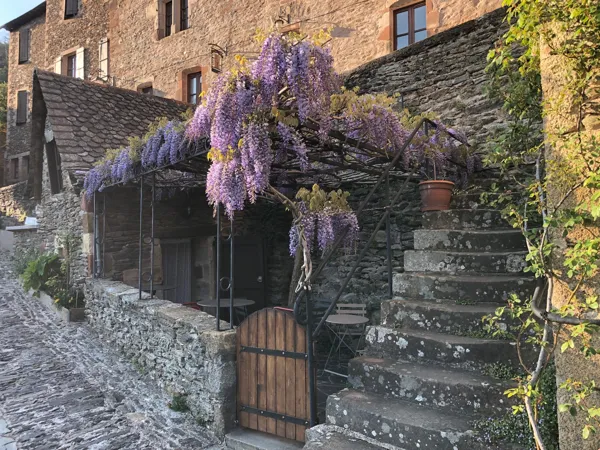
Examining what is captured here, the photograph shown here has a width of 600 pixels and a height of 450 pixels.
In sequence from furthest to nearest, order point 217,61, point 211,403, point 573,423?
point 217,61, point 211,403, point 573,423

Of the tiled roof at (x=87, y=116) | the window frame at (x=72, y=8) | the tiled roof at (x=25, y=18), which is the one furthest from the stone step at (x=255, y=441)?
the tiled roof at (x=25, y=18)

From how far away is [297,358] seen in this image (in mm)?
2941

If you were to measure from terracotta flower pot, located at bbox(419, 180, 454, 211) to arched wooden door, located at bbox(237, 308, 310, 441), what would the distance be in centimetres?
183

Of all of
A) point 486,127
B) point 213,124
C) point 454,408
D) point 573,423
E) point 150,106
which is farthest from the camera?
point 150,106

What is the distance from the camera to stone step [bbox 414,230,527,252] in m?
3.17

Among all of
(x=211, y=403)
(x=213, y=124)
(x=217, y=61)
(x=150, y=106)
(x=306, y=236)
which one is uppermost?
(x=217, y=61)

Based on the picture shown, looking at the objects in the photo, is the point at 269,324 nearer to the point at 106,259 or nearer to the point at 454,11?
the point at 106,259

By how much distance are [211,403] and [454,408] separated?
79.6 inches

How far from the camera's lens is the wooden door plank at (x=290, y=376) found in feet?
9.69

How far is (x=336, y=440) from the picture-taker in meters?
2.30

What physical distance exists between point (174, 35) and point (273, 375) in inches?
494

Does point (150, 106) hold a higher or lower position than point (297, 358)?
higher

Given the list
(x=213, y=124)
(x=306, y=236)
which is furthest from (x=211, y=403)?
(x=213, y=124)

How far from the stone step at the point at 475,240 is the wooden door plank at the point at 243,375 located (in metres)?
1.70
